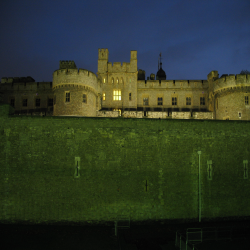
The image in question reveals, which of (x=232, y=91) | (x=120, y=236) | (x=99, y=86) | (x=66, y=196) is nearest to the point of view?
(x=120, y=236)

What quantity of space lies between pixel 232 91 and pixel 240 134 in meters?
13.2

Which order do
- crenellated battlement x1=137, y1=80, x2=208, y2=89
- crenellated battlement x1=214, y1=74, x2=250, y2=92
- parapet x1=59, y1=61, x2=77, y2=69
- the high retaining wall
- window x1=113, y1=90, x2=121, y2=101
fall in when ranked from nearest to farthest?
1. the high retaining wall
2. crenellated battlement x1=214, y1=74, x2=250, y2=92
3. window x1=113, y1=90, x2=121, y2=101
4. parapet x1=59, y1=61, x2=77, y2=69
5. crenellated battlement x1=137, y1=80, x2=208, y2=89

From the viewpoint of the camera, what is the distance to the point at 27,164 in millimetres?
14203

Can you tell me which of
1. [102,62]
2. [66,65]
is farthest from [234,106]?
[66,65]

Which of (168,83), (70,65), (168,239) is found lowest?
(168,239)

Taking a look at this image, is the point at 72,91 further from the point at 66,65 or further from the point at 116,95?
the point at 66,65

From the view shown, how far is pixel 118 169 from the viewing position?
14.6 meters

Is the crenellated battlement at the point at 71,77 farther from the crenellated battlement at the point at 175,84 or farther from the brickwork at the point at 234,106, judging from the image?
the brickwork at the point at 234,106

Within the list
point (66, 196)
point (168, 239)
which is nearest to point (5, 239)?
point (66, 196)

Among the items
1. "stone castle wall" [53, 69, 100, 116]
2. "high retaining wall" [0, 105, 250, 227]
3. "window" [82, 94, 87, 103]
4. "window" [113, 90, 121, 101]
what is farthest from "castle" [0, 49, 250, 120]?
"high retaining wall" [0, 105, 250, 227]

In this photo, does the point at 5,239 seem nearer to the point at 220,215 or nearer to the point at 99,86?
the point at 220,215

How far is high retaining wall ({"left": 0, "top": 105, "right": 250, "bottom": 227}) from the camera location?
14062 millimetres

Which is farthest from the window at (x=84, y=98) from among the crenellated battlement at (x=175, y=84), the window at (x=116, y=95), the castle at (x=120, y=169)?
the castle at (x=120, y=169)

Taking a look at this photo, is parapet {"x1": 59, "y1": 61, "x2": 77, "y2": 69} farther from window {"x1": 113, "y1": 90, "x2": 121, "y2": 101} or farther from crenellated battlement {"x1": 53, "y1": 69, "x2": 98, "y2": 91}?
window {"x1": 113, "y1": 90, "x2": 121, "y2": 101}
